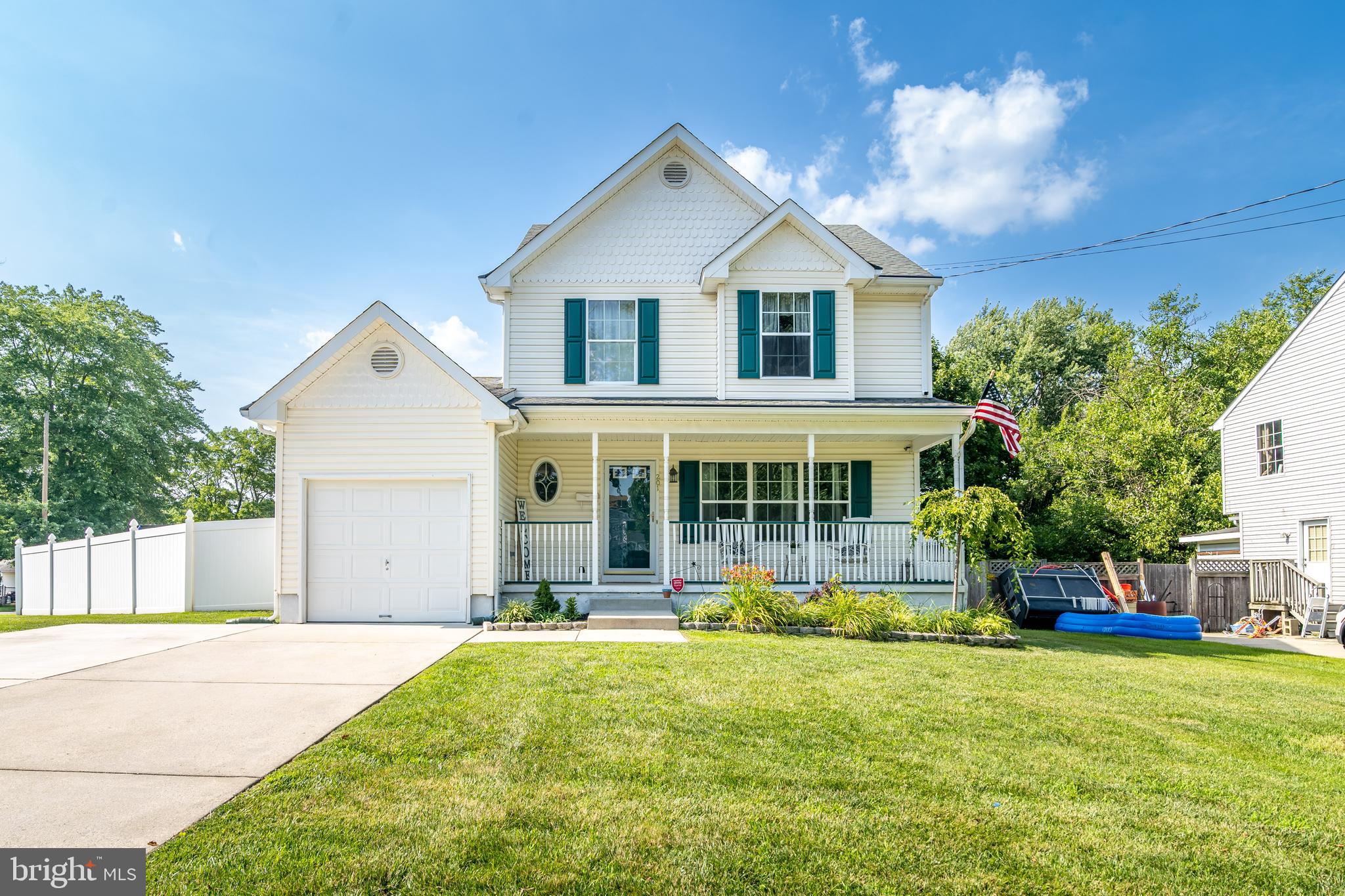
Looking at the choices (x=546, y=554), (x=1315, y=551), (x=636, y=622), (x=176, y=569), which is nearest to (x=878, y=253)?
(x=546, y=554)

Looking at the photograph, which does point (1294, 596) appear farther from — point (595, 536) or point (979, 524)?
point (595, 536)

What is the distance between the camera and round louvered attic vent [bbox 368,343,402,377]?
1145 centimetres

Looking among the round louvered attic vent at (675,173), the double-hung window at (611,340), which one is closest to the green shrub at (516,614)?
the double-hung window at (611,340)

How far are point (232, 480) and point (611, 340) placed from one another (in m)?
36.0

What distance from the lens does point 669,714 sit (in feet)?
18.4

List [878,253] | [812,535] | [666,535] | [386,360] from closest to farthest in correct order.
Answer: [386,360]
[812,535]
[666,535]
[878,253]

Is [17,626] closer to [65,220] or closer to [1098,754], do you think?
[1098,754]

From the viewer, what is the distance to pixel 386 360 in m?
11.5

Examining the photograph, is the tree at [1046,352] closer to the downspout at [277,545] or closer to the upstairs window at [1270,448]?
the upstairs window at [1270,448]

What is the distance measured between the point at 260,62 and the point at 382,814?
15.3 m

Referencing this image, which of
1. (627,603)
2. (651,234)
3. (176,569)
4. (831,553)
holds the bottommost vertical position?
(627,603)

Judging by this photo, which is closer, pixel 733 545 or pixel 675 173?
pixel 733 545

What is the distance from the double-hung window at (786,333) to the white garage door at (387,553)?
6179mm

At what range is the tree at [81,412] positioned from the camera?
28.8 metres
